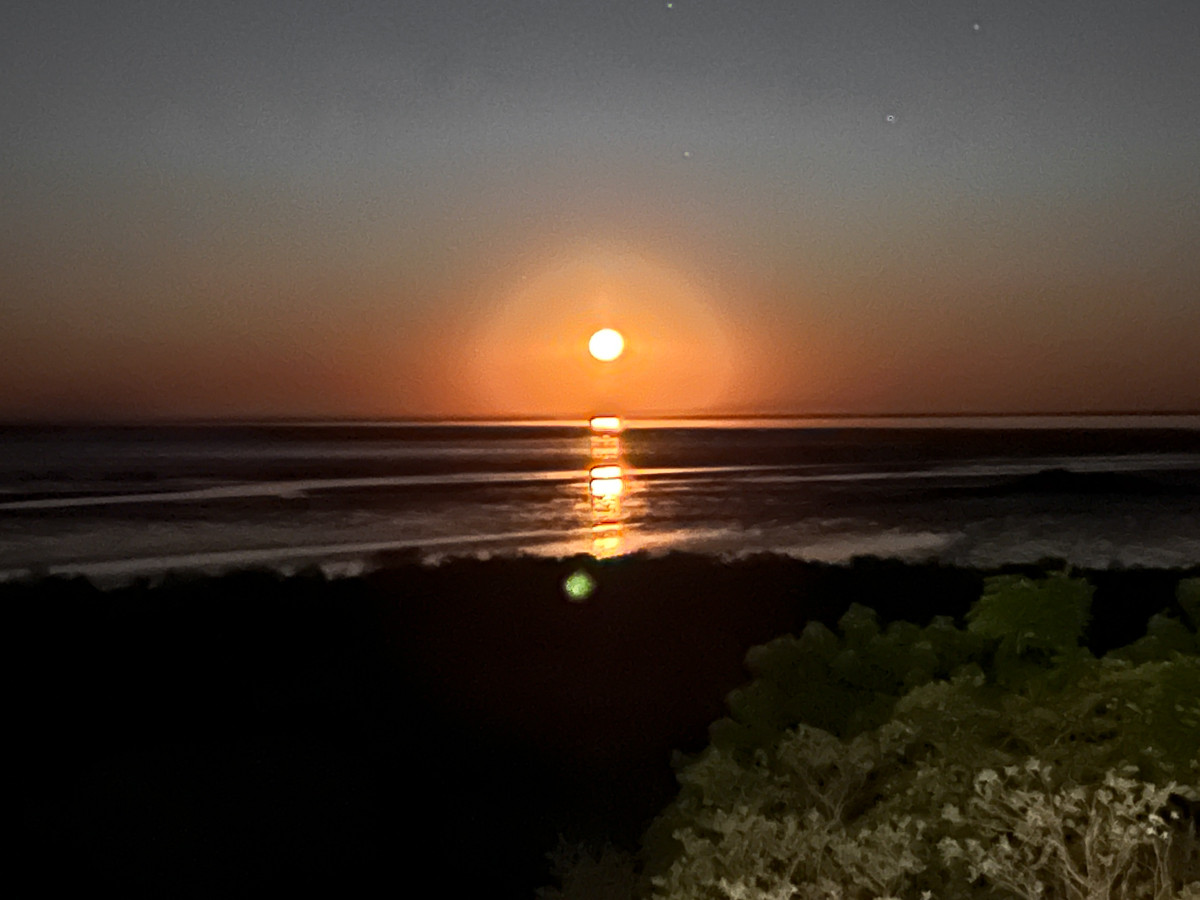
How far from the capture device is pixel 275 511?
2738 cm

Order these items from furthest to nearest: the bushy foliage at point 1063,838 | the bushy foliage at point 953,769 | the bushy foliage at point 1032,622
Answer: the bushy foliage at point 1032,622
the bushy foliage at point 953,769
the bushy foliage at point 1063,838

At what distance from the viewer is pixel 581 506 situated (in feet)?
91.1

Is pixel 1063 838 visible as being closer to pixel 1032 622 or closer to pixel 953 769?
pixel 953 769

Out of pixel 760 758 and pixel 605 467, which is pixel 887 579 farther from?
pixel 605 467

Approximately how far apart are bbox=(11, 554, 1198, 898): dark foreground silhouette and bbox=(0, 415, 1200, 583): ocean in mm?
4684

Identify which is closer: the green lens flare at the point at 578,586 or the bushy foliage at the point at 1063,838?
the bushy foliage at the point at 1063,838

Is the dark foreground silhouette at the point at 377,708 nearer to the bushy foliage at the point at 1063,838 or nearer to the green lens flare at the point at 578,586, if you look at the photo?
the green lens flare at the point at 578,586

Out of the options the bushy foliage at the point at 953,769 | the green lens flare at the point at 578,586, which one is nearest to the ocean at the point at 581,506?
the green lens flare at the point at 578,586

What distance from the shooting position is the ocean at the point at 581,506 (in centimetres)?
2028

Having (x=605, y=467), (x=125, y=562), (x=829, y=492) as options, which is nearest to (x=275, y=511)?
(x=125, y=562)

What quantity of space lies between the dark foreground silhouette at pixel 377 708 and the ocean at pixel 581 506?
15.4 feet

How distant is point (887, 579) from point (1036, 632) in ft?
25.1

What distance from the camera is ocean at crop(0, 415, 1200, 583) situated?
66.5 ft

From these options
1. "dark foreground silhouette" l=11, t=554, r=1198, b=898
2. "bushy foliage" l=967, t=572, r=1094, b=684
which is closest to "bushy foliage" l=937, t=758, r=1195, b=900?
"bushy foliage" l=967, t=572, r=1094, b=684
